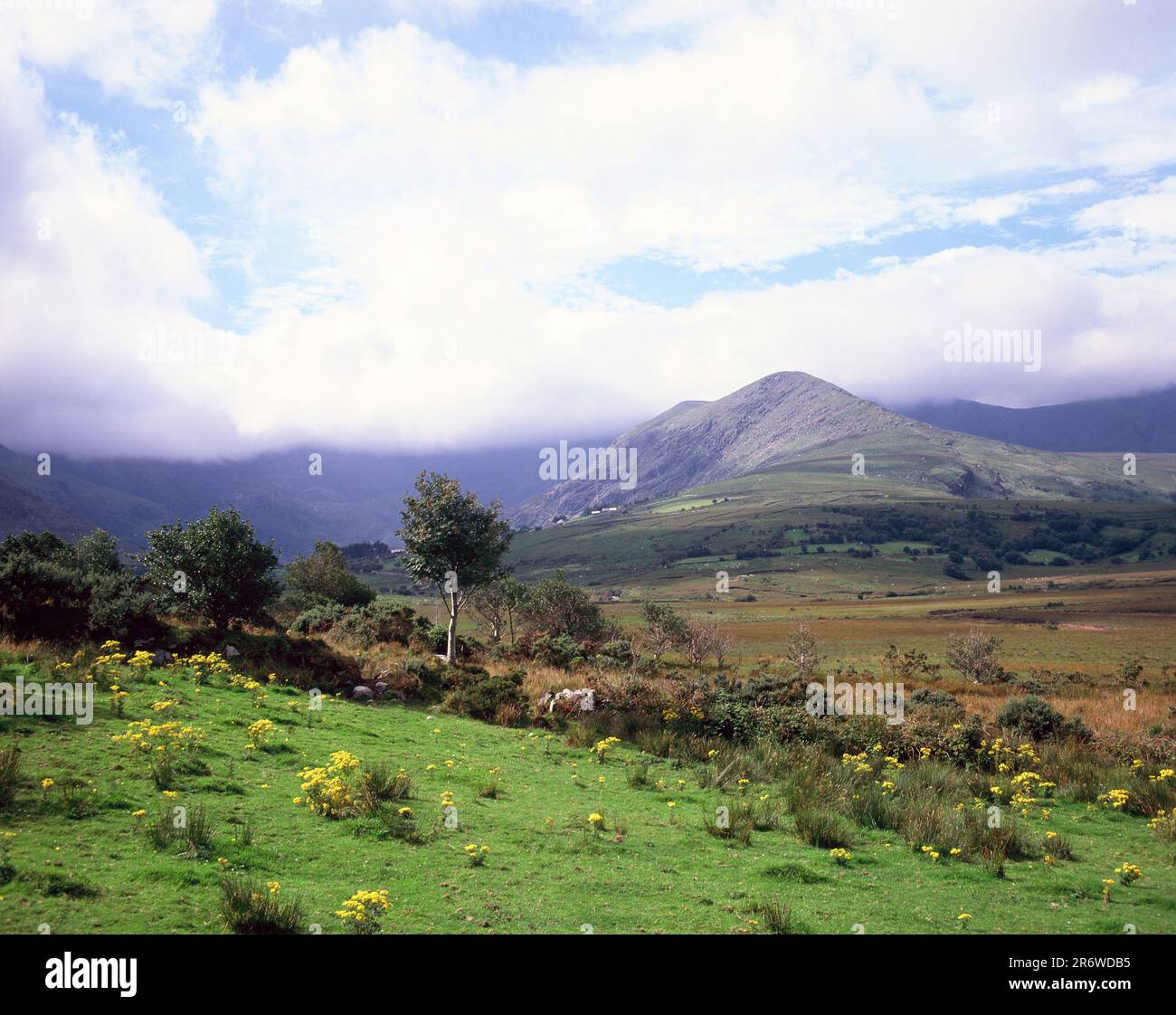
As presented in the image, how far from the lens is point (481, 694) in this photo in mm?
25406

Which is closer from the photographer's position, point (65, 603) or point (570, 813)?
point (570, 813)

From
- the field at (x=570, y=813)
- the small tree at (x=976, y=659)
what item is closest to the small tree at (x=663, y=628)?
the small tree at (x=976, y=659)

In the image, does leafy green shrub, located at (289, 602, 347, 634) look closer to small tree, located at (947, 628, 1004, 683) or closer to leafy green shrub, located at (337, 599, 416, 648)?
leafy green shrub, located at (337, 599, 416, 648)

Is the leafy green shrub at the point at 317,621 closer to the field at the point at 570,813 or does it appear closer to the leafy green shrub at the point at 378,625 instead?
the leafy green shrub at the point at 378,625

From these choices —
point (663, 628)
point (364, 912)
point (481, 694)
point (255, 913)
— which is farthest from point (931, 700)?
point (663, 628)

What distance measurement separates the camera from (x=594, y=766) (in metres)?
19.1

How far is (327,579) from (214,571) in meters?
24.0

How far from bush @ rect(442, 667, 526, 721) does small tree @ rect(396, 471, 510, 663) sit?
26.1 ft

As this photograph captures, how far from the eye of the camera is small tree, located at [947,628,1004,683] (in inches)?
1853

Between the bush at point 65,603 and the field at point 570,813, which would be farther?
the bush at point 65,603

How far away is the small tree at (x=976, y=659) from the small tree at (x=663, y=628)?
791 inches

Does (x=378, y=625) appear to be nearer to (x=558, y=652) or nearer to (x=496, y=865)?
(x=558, y=652)

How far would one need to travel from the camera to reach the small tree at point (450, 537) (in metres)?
35.3
